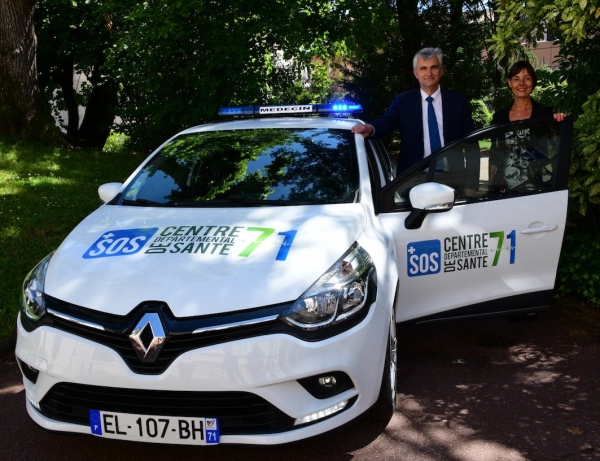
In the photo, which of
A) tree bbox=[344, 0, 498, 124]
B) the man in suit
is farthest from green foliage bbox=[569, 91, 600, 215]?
tree bbox=[344, 0, 498, 124]

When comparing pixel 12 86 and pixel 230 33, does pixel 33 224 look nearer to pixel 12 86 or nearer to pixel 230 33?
pixel 230 33

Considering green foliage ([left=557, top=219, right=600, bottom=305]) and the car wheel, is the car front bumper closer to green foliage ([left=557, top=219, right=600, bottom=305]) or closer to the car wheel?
the car wheel

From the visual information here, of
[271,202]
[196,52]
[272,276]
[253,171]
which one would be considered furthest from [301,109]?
[196,52]

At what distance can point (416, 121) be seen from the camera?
17.9 feet

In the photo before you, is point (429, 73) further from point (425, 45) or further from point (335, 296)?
point (425, 45)

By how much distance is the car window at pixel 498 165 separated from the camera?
4.38 metres

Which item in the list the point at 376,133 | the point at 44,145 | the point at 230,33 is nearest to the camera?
the point at 376,133

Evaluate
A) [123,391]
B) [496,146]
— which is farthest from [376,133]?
[123,391]

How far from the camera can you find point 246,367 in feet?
9.66

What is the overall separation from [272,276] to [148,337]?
605 mm

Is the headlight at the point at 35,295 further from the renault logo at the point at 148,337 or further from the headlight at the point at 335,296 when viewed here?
the headlight at the point at 335,296

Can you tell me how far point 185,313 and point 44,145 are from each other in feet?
29.8

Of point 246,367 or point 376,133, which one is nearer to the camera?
point 246,367

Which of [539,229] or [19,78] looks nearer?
[539,229]
